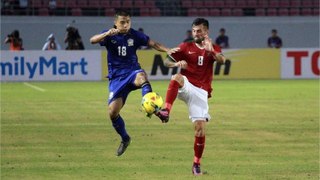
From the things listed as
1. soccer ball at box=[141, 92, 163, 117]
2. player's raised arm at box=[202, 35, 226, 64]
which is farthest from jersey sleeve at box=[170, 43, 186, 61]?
soccer ball at box=[141, 92, 163, 117]

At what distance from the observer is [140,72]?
13602 millimetres

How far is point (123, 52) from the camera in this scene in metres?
13.5

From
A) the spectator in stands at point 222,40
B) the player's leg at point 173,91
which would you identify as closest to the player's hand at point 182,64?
the player's leg at point 173,91

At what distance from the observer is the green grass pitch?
12914 mm

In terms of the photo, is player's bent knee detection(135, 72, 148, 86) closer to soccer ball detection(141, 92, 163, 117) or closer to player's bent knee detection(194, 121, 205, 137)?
soccer ball detection(141, 92, 163, 117)

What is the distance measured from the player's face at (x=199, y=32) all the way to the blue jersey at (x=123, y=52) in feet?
5.03

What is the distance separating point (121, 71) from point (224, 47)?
27815 millimetres

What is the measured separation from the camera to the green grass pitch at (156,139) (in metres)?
12.9

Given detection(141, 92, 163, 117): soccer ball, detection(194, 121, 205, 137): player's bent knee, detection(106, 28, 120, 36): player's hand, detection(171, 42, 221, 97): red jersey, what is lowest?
detection(194, 121, 205, 137): player's bent knee

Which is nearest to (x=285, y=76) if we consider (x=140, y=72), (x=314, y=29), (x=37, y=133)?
(x=314, y=29)

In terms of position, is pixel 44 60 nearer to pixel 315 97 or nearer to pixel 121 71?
pixel 315 97

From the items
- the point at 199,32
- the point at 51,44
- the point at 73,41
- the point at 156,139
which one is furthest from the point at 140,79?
the point at 73,41

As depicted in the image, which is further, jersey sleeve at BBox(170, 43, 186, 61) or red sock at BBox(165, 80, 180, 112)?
jersey sleeve at BBox(170, 43, 186, 61)

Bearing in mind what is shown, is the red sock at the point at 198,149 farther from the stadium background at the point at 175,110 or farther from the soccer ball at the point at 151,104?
the soccer ball at the point at 151,104
